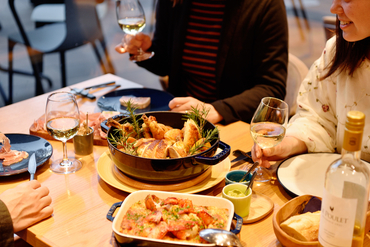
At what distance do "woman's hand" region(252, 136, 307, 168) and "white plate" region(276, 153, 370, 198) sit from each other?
4 cm

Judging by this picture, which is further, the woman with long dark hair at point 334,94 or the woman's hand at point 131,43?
the woman's hand at point 131,43

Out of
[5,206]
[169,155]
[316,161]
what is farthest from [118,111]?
[316,161]

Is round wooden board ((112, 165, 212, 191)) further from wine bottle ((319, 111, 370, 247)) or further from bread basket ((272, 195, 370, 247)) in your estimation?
wine bottle ((319, 111, 370, 247))

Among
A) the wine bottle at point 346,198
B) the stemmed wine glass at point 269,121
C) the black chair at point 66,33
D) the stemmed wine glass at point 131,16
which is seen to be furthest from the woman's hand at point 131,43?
the black chair at point 66,33

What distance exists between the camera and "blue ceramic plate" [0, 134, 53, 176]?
4.16 ft

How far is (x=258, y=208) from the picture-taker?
1.11m

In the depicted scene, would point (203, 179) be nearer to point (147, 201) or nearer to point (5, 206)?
point (147, 201)

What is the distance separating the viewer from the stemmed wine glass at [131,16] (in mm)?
1885

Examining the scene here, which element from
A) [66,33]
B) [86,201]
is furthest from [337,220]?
[66,33]

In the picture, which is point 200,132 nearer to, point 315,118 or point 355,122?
point 315,118

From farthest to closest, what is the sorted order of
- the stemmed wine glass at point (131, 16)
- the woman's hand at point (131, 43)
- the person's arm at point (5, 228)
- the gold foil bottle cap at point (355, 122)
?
the woman's hand at point (131, 43) → the stemmed wine glass at point (131, 16) → the person's arm at point (5, 228) → the gold foil bottle cap at point (355, 122)

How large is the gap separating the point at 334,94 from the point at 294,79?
649mm

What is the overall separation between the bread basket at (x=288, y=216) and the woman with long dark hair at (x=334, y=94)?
1.00 feet

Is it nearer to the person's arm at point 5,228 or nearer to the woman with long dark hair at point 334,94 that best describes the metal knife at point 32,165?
the person's arm at point 5,228
